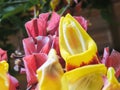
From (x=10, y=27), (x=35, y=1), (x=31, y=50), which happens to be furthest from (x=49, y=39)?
(x=10, y=27)

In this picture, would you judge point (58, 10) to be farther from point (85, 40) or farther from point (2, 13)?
point (85, 40)

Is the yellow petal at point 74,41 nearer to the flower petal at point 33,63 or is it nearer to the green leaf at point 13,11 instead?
the flower petal at point 33,63

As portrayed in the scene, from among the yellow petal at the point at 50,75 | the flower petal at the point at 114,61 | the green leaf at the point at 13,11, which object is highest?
the green leaf at the point at 13,11

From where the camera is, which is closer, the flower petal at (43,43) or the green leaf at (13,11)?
the flower petal at (43,43)

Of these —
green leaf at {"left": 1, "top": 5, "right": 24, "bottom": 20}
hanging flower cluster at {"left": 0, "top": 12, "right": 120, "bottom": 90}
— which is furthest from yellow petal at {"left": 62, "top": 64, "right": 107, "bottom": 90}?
green leaf at {"left": 1, "top": 5, "right": 24, "bottom": 20}

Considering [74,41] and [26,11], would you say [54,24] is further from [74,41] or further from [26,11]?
[26,11]

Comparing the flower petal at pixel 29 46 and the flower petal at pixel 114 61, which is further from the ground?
the flower petal at pixel 29 46

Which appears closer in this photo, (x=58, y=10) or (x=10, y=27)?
(x=58, y=10)

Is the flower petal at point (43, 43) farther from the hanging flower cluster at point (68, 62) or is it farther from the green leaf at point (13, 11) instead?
the green leaf at point (13, 11)

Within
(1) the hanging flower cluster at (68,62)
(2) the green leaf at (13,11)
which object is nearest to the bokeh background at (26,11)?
(2) the green leaf at (13,11)
